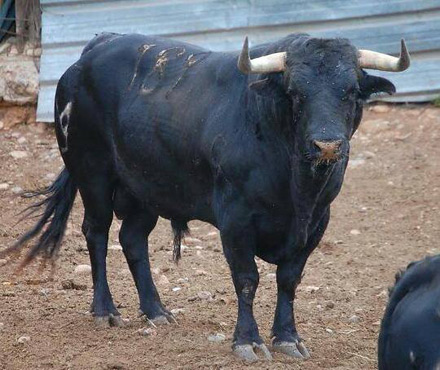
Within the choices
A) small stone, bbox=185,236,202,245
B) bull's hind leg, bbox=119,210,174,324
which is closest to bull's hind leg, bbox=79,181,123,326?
bull's hind leg, bbox=119,210,174,324

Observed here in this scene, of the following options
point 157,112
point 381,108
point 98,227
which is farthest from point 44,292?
point 381,108

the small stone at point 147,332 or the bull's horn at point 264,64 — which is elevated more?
the bull's horn at point 264,64

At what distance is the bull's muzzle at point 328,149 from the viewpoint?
6.35 m

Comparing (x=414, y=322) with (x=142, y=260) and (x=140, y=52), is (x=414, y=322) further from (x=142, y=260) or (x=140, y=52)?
(x=140, y=52)

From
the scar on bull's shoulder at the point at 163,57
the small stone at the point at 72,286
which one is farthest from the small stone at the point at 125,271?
the scar on bull's shoulder at the point at 163,57

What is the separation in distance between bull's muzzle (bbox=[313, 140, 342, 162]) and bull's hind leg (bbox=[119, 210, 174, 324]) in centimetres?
205

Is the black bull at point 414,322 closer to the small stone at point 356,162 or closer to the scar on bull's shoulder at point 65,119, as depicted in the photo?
the scar on bull's shoulder at point 65,119

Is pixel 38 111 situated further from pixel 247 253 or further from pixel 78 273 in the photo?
pixel 247 253

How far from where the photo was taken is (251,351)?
712 cm

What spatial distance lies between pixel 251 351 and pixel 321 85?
1654 mm

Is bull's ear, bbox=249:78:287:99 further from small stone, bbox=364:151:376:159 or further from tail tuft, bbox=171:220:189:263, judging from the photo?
small stone, bbox=364:151:376:159

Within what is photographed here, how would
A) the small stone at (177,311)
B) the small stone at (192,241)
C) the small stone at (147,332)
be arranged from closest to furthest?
the small stone at (147,332) → the small stone at (177,311) → the small stone at (192,241)

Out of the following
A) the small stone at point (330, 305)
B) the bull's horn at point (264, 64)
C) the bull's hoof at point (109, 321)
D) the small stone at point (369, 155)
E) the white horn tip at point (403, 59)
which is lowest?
the small stone at point (369, 155)

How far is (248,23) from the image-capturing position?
43.0 feet
